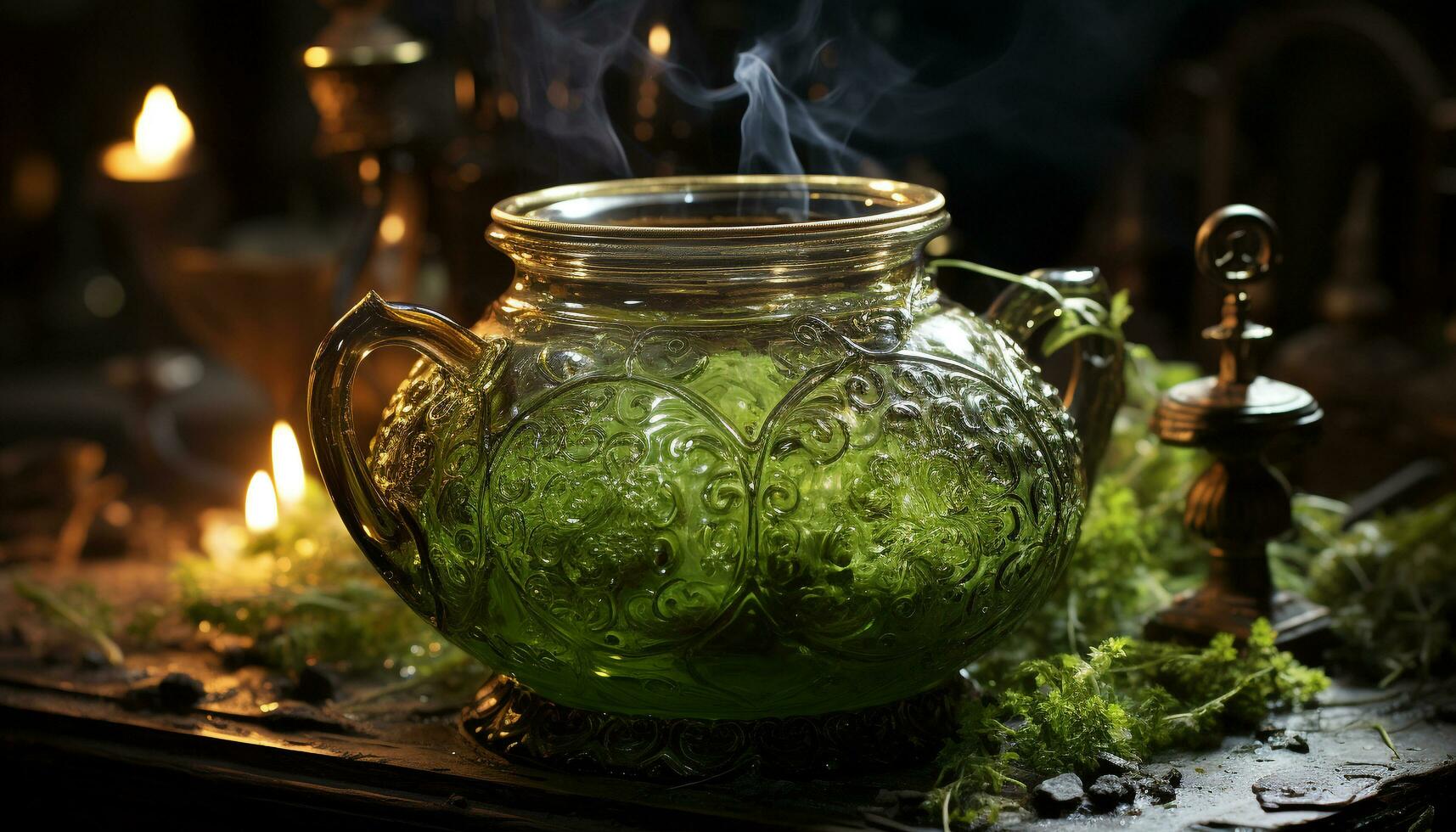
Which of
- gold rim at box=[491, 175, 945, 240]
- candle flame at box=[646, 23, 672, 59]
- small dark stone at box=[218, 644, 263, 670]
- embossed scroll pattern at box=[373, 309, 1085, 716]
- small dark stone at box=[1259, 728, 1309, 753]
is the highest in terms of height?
candle flame at box=[646, 23, 672, 59]

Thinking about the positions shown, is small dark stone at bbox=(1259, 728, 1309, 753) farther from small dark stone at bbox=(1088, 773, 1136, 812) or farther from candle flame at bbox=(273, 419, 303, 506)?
candle flame at bbox=(273, 419, 303, 506)

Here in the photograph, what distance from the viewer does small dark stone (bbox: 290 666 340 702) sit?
3.93ft

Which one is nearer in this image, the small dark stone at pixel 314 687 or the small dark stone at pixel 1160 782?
the small dark stone at pixel 1160 782

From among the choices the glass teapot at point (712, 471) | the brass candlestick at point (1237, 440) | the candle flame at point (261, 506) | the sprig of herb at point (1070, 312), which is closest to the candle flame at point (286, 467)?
the candle flame at point (261, 506)

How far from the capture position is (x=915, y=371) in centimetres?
99

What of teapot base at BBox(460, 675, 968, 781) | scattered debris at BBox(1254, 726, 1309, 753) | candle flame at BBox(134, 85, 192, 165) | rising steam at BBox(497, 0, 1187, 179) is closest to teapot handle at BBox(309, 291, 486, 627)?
teapot base at BBox(460, 675, 968, 781)

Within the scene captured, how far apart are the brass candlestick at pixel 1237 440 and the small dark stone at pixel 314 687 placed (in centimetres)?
69

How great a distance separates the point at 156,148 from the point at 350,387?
112 centimetres

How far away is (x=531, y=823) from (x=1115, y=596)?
0.56 metres

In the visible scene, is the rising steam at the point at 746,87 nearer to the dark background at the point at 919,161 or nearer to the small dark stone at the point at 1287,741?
the dark background at the point at 919,161

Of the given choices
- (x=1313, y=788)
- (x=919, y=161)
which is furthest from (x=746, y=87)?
(x=919, y=161)

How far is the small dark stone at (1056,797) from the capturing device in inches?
37.7

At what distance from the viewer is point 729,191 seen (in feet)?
4.04

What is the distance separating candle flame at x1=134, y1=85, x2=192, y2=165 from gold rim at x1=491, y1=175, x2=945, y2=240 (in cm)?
100
